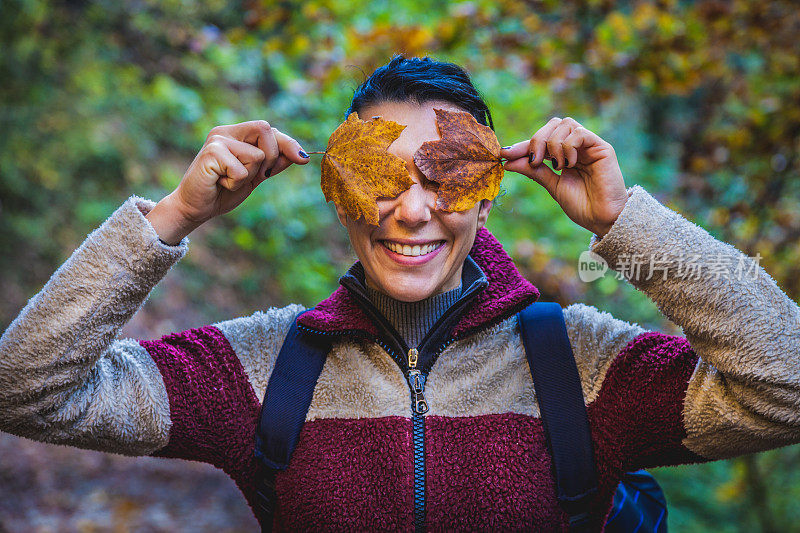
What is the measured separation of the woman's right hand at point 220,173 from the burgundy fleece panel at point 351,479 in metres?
0.69

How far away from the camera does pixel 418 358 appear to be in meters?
1.87

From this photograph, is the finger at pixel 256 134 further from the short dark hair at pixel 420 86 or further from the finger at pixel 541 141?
the finger at pixel 541 141

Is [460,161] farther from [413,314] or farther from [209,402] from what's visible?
[209,402]

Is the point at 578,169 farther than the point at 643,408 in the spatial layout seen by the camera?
Yes

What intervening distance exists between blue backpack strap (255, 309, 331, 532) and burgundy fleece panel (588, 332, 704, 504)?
0.82m

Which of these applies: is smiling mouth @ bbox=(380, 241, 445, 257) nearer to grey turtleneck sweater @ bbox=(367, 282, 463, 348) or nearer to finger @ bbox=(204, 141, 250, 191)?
grey turtleneck sweater @ bbox=(367, 282, 463, 348)

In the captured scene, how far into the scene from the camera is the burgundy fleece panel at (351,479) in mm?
1730

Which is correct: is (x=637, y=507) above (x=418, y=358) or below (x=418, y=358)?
below

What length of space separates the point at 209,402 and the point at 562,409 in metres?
1.00

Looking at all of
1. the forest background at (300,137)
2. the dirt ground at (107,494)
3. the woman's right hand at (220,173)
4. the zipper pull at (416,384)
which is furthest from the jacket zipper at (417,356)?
the dirt ground at (107,494)

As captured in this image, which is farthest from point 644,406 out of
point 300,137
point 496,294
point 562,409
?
point 300,137

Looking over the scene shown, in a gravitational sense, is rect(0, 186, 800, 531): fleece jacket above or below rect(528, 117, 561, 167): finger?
below

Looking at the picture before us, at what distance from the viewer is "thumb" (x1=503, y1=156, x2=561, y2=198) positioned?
73.2 inches

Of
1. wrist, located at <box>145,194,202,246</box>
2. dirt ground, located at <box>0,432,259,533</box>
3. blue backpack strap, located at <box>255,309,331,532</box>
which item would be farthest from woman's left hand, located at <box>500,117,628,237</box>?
dirt ground, located at <box>0,432,259,533</box>
